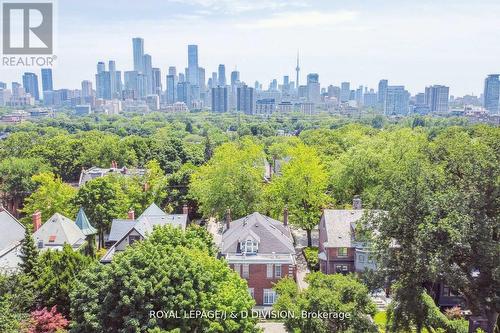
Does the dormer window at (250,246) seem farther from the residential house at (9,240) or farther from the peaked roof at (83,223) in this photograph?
the residential house at (9,240)

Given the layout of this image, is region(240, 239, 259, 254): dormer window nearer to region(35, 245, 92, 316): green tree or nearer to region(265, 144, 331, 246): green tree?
region(35, 245, 92, 316): green tree

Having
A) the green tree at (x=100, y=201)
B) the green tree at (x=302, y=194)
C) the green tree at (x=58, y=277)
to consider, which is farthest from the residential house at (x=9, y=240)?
the green tree at (x=302, y=194)

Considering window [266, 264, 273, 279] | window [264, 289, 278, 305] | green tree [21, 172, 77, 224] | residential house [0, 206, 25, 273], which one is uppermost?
green tree [21, 172, 77, 224]

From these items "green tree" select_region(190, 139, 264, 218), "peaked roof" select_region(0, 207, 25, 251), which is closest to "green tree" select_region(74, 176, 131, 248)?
"peaked roof" select_region(0, 207, 25, 251)

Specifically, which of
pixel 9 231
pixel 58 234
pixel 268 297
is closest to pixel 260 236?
pixel 268 297

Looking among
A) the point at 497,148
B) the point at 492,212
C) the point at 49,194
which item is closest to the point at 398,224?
the point at 492,212

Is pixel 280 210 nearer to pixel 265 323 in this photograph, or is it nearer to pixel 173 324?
pixel 265 323

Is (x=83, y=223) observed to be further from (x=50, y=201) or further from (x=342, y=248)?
(x=342, y=248)
